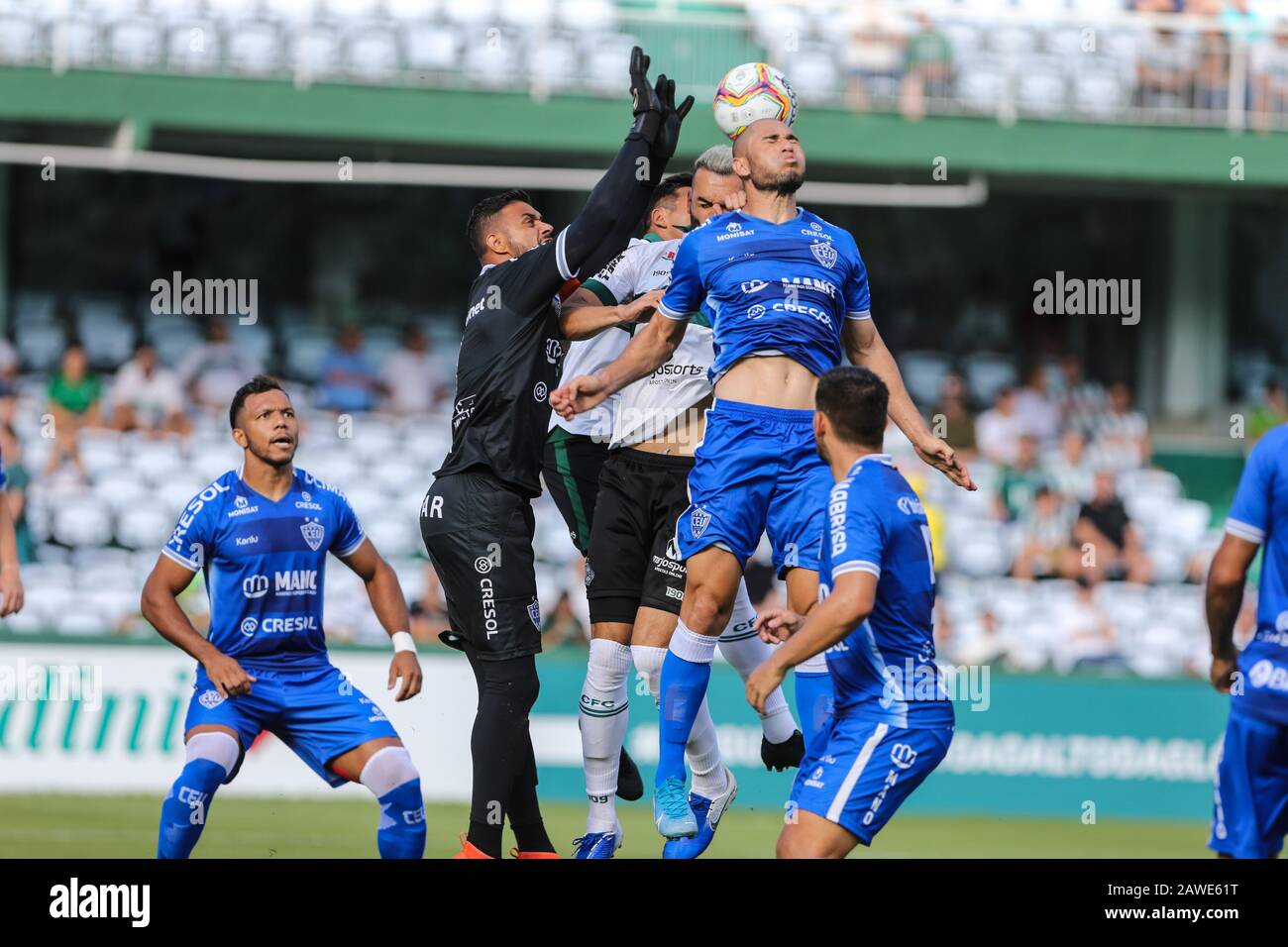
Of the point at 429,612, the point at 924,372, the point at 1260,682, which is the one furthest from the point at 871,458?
the point at 924,372

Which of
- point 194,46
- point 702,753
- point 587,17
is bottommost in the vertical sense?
point 702,753

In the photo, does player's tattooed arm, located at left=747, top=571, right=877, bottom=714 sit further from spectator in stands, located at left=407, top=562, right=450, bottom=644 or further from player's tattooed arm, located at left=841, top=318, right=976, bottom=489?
spectator in stands, located at left=407, top=562, right=450, bottom=644

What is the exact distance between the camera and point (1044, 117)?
69.7 feet

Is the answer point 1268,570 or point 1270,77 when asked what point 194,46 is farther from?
point 1268,570

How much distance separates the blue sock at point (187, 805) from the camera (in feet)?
26.5

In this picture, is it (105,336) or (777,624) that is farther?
(105,336)

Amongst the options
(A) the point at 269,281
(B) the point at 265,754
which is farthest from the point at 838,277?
(A) the point at 269,281

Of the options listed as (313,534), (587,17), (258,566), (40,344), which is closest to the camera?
(258,566)

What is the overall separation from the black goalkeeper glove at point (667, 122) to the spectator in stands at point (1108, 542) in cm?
1103

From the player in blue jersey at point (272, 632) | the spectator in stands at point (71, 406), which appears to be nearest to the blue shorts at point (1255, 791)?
the player in blue jersey at point (272, 632)

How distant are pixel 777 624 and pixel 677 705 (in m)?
1.60

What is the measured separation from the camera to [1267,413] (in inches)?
870

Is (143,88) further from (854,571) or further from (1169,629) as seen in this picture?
(854,571)

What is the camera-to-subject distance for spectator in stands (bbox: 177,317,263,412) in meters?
19.2
